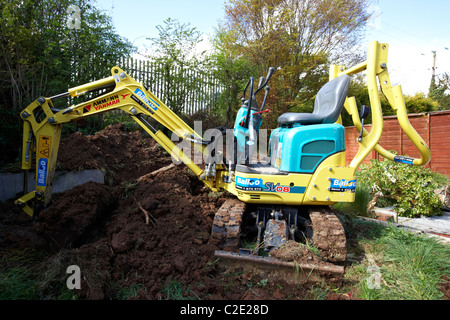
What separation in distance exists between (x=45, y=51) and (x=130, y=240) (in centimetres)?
517

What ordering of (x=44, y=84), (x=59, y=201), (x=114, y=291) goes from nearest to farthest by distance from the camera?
1. (x=114, y=291)
2. (x=59, y=201)
3. (x=44, y=84)

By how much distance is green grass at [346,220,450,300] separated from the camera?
295 centimetres

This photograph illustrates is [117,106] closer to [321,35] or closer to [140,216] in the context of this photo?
[140,216]

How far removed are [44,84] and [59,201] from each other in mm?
3789

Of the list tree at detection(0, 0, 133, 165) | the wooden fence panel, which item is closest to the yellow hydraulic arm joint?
tree at detection(0, 0, 133, 165)

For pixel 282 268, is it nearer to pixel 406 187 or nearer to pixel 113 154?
pixel 113 154

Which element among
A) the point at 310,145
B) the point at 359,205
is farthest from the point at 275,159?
the point at 359,205

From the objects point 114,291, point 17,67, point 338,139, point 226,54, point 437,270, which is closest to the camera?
point 114,291

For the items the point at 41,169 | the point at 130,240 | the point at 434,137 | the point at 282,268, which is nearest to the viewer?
the point at 282,268

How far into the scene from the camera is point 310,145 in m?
A: 3.72

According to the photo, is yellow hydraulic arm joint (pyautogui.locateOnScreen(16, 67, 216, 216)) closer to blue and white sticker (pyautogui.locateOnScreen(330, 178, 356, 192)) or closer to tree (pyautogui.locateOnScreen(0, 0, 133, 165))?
blue and white sticker (pyautogui.locateOnScreen(330, 178, 356, 192))

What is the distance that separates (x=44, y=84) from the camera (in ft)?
21.7

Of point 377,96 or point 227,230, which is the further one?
point 377,96

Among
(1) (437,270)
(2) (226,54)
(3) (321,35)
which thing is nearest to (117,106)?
(1) (437,270)
